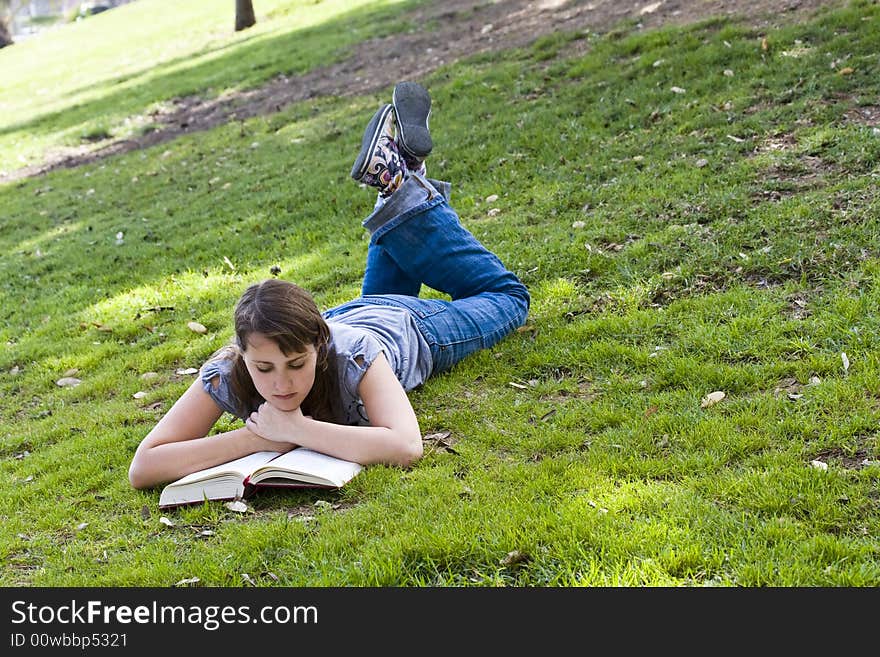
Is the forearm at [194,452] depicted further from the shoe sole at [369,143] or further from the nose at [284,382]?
the shoe sole at [369,143]

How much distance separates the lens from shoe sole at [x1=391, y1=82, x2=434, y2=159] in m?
5.43

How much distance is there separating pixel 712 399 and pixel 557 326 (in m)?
1.41

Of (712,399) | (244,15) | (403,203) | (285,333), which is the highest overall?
(244,15)

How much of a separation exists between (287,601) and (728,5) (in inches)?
399

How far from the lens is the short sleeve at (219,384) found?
4188 mm

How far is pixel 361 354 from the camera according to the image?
4211 millimetres

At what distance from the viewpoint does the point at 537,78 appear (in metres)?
11.0

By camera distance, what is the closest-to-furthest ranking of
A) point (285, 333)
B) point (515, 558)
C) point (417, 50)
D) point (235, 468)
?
1. point (515, 558)
2. point (285, 333)
3. point (235, 468)
4. point (417, 50)

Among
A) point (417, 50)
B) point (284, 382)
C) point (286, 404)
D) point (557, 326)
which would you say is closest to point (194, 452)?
point (286, 404)

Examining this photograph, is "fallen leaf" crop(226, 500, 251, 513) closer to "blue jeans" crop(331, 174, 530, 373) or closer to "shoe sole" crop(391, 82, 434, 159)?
"blue jeans" crop(331, 174, 530, 373)

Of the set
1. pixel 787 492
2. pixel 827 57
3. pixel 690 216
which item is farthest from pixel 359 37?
pixel 787 492

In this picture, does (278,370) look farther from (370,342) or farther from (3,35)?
(3,35)

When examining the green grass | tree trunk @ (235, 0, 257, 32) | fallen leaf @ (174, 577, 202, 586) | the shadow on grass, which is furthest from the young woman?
tree trunk @ (235, 0, 257, 32)

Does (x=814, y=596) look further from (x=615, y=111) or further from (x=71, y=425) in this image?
(x=615, y=111)
